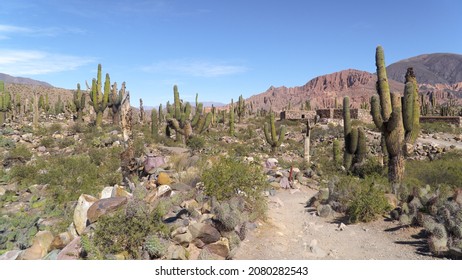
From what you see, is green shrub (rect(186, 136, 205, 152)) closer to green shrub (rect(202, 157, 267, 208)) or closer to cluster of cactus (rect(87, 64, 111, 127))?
cluster of cactus (rect(87, 64, 111, 127))

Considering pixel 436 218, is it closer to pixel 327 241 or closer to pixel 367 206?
pixel 367 206

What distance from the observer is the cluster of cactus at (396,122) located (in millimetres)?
10835

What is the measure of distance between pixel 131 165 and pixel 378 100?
8.54 m

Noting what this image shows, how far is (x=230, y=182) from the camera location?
811 cm

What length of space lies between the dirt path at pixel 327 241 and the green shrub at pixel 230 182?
2.58 feet

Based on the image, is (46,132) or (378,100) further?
(46,132)

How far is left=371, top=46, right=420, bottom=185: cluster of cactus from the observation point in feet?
35.5

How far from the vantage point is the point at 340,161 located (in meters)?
16.9

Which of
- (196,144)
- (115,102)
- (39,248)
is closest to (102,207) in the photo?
(39,248)

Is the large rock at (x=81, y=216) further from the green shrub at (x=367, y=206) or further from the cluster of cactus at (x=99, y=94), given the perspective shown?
the cluster of cactus at (x=99, y=94)

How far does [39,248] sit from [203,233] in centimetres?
293
